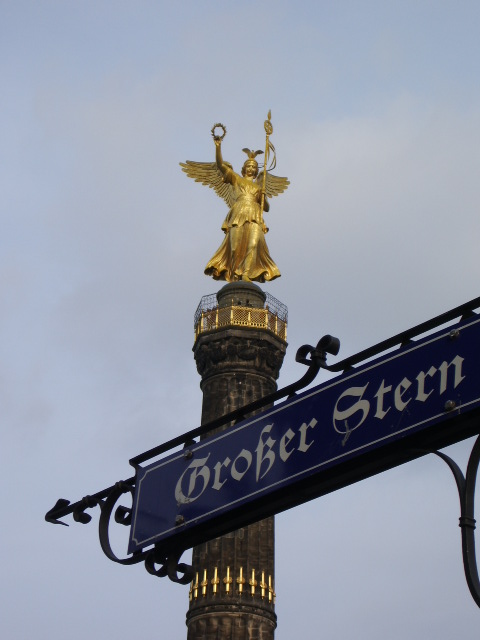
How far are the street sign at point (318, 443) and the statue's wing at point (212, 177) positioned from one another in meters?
33.9

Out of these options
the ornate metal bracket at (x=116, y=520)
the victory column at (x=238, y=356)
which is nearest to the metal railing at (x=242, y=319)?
the victory column at (x=238, y=356)

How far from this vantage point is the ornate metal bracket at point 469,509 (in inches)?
173

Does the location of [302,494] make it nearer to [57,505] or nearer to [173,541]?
[173,541]

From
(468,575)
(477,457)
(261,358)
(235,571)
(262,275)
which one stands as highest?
(262,275)

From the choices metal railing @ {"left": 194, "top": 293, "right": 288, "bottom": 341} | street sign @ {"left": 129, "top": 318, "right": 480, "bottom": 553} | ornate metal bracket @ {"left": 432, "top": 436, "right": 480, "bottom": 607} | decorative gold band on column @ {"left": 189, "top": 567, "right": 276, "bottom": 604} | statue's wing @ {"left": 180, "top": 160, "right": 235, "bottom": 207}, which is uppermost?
statue's wing @ {"left": 180, "top": 160, "right": 235, "bottom": 207}

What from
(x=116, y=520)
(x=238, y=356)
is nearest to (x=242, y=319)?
(x=238, y=356)

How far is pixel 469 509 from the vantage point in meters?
4.52

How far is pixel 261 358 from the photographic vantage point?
36.4 m

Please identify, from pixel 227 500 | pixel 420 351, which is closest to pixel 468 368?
pixel 420 351

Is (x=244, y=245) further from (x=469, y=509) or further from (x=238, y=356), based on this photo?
(x=469, y=509)

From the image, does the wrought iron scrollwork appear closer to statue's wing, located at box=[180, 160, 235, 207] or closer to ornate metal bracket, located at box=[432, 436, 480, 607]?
ornate metal bracket, located at box=[432, 436, 480, 607]

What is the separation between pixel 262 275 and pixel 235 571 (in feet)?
35.1

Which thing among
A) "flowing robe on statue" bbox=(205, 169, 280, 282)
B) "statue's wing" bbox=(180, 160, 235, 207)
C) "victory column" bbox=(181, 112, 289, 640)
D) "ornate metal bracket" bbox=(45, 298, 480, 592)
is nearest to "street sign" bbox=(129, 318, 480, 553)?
"ornate metal bracket" bbox=(45, 298, 480, 592)

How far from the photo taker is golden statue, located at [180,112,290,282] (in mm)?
38375
